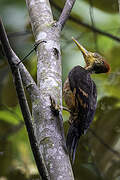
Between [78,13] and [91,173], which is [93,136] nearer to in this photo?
[91,173]

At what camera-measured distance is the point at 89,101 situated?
10.8ft

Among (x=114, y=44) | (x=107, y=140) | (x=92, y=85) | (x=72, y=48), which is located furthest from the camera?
(x=114, y=44)

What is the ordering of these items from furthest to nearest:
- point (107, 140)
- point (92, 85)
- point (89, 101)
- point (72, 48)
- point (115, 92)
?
point (72, 48) → point (115, 92) → point (107, 140) → point (92, 85) → point (89, 101)

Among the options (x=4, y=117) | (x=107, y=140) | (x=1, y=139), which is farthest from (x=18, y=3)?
(x=107, y=140)

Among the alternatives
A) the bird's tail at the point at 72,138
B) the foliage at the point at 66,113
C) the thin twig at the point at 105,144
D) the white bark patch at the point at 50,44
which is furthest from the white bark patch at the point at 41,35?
the thin twig at the point at 105,144

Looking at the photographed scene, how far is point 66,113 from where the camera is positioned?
3594mm

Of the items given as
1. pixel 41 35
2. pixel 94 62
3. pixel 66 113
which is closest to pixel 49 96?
pixel 41 35

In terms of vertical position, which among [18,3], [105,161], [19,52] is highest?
[18,3]

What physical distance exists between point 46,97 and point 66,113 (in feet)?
4.14

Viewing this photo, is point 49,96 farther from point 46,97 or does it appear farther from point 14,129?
point 14,129

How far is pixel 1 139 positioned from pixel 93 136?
1.08 meters

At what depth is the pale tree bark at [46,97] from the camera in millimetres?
1809

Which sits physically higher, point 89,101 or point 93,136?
point 89,101

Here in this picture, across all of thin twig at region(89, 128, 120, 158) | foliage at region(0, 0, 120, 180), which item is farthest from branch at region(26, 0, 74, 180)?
thin twig at region(89, 128, 120, 158)
